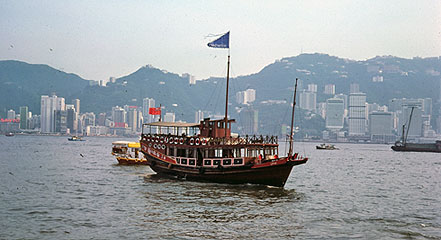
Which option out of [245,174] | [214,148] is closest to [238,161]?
[245,174]

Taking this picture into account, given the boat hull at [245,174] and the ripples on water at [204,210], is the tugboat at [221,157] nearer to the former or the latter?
the boat hull at [245,174]

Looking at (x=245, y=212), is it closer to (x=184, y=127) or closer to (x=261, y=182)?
(x=261, y=182)

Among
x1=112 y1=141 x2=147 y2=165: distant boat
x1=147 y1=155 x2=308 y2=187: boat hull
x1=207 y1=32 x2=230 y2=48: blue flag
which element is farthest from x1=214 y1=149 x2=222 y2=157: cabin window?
x1=112 y1=141 x2=147 y2=165: distant boat

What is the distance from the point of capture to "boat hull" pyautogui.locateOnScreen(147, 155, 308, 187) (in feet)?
118

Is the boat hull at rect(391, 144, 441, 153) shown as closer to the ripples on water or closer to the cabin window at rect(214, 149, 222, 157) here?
the ripples on water

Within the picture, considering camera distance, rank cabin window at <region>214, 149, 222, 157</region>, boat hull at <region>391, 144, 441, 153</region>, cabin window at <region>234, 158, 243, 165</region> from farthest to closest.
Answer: boat hull at <region>391, 144, 441, 153</region>, cabin window at <region>214, 149, 222, 157</region>, cabin window at <region>234, 158, 243, 165</region>

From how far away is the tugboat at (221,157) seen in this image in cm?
3612

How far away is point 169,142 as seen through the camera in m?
42.8

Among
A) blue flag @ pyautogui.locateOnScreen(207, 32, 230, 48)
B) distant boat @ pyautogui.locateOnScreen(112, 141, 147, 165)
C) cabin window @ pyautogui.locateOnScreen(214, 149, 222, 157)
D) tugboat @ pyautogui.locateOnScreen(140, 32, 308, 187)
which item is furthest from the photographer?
distant boat @ pyautogui.locateOnScreen(112, 141, 147, 165)

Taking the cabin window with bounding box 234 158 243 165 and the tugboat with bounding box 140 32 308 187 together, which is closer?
the tugboat with bounding box 140 32 308 187

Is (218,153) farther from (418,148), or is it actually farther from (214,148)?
(418,148)

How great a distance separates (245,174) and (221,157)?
307 cm

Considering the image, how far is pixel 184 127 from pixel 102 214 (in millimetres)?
18701

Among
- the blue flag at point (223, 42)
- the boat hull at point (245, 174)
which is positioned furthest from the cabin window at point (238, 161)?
the blue flag at point (223, 42)
